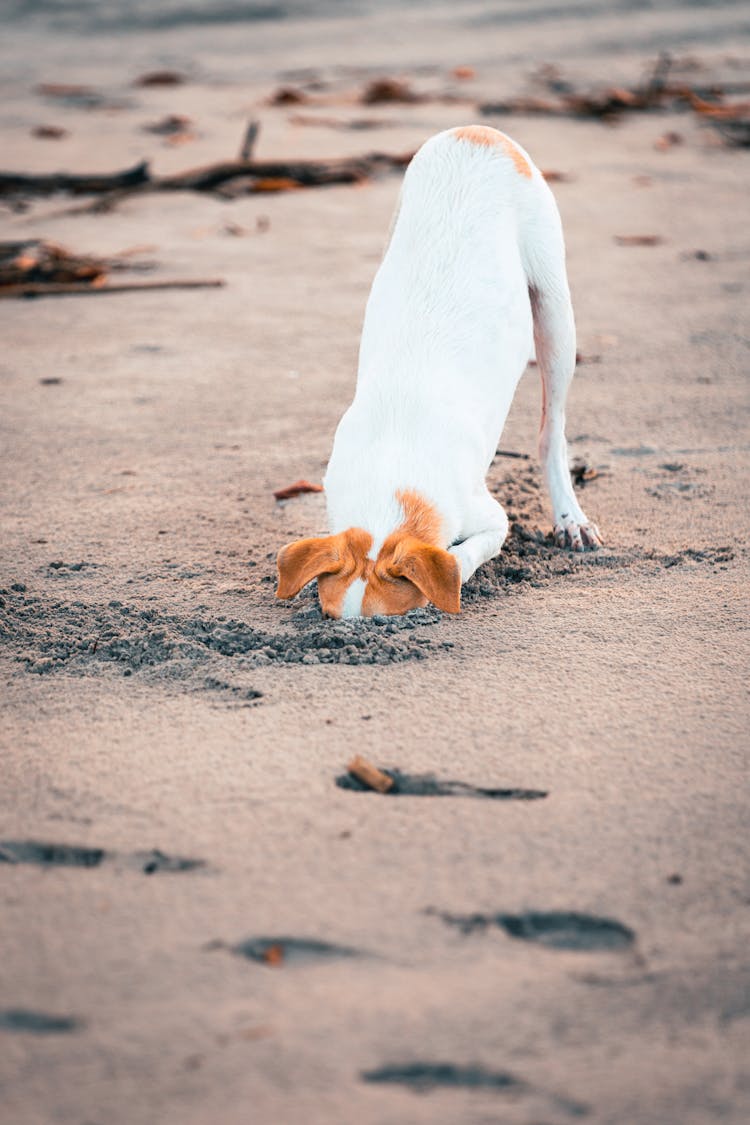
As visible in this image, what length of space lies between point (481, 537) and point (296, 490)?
1093mm

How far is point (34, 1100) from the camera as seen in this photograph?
2.10 metres

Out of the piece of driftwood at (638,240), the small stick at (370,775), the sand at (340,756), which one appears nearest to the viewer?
the sand at (340,756)

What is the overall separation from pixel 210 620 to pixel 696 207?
6.52m

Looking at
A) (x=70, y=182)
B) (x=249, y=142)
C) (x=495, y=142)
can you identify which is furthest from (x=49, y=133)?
(x=495, y=142)

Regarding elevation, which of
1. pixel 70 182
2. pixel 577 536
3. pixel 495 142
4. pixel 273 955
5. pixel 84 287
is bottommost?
pixel 273 955

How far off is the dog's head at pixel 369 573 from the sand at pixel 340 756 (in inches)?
5.4

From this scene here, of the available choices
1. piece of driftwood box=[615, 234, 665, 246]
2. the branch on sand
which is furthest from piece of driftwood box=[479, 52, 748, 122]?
piece of driftwood box=[615, 234, 665, 246]

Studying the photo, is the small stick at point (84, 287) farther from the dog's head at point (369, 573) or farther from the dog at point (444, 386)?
the dog's head at point (369, 573)

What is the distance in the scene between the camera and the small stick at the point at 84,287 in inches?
284

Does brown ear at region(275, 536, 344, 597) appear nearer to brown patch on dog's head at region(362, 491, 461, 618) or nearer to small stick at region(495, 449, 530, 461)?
brown patch on dog's head at region(362, 491, 461, 618)

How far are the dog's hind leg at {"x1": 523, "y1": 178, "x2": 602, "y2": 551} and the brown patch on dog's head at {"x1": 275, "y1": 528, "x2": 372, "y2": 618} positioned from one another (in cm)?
Result: 117

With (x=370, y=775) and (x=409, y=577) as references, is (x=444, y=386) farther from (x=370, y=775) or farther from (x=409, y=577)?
(x=370, y=775)

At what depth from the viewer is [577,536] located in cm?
445

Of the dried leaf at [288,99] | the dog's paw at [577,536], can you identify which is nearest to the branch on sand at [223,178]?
the dried leaf at [288,99]
